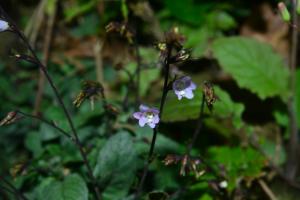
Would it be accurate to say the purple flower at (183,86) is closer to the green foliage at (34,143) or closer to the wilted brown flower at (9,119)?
the wilted brown flower at (9,119)

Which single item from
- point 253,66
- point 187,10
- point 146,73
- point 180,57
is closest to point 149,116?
point 180,57

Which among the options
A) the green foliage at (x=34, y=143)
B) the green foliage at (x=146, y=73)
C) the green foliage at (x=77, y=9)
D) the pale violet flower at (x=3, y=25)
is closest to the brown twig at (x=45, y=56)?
the green foliage at (x=77, y=9)

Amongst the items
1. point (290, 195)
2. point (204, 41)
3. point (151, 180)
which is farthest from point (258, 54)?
point (151, 180)

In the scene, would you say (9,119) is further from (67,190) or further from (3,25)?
(67,190)

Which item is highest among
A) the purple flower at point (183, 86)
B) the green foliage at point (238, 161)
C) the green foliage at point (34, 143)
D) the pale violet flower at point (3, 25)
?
the pale violet flower at point (3, 25)

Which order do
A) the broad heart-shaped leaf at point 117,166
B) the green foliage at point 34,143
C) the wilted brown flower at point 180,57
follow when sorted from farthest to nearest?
the green foliage at point 34,143 < the broad heart-shaped leaf at point 117,166 < the wilted brown flower at point 180,57

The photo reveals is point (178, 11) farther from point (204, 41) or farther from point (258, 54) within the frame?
point (258, 54)

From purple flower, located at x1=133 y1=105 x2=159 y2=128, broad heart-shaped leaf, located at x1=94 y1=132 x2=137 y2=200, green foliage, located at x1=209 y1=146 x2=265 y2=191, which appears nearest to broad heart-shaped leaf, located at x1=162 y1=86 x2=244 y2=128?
green foliage, located at x1=209 y1=146 x2=265 y2=191
